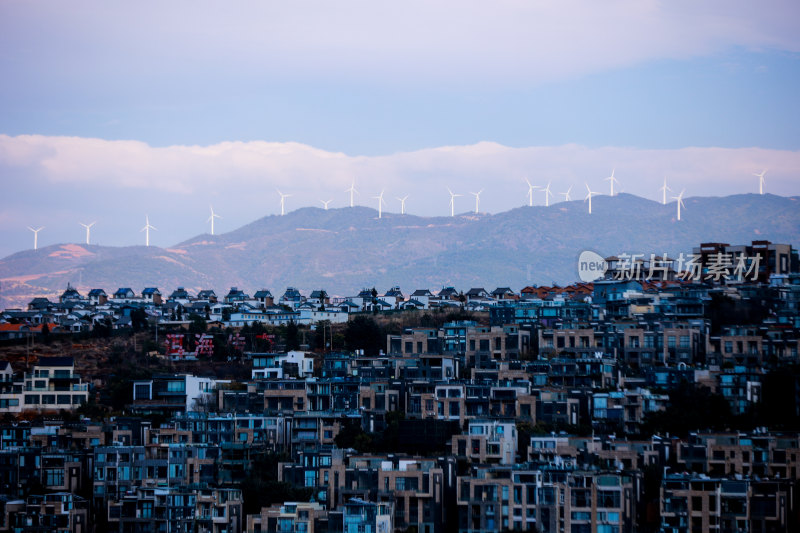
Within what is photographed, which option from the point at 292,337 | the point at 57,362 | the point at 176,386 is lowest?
the point at 176,386

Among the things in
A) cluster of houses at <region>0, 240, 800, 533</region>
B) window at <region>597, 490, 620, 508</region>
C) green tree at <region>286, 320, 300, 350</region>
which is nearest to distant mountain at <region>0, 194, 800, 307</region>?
green tree at <region>286, 320, 300, 350</region>

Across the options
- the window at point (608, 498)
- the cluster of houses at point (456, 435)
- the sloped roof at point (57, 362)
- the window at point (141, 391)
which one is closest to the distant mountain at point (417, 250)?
the cluster of houses at point (456, 435)

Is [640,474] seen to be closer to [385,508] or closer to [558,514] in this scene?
[558,514]

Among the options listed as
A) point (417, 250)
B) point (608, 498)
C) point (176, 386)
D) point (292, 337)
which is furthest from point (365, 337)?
point (417, 250)

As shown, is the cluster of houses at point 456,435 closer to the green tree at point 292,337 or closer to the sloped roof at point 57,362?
the sloped roof at point 57,362

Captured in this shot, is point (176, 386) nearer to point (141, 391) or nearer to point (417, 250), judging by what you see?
point (141, 391)
